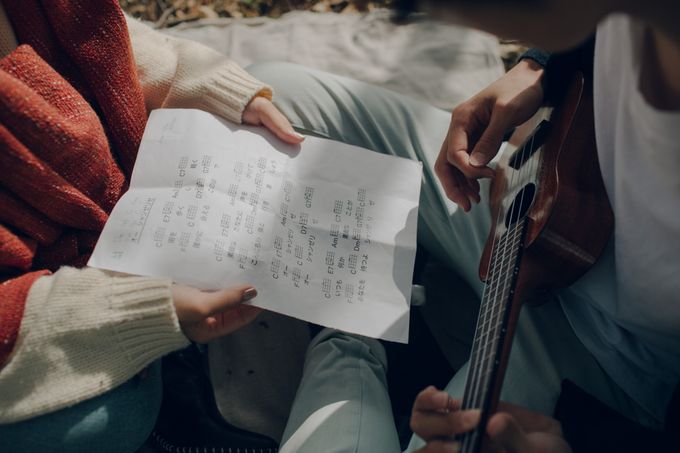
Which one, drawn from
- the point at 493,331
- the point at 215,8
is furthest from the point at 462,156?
the point at 215,8

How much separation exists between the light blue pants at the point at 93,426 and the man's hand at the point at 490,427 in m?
0.45

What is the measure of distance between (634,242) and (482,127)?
327 millimetres

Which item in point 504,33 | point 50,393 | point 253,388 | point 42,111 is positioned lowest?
point 253,388

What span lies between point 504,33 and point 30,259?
69 cm

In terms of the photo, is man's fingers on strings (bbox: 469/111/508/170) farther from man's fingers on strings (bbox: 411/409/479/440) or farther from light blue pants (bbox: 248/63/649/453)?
man's fingers on strings (bbox: 411/409/479/440)

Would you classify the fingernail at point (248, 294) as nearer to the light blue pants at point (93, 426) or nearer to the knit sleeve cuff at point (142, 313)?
the knit sleeve cuff at point (142, 313)

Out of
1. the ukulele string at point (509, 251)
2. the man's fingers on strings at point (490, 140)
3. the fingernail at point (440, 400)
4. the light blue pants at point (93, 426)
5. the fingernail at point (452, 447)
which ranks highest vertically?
the man's fingers on strings at point (490, 140)

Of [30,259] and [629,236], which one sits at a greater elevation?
[629,236]

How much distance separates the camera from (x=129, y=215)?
76 cm

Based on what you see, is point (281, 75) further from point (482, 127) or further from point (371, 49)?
point (371, 49)

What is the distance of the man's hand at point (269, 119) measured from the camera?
2.87 ft

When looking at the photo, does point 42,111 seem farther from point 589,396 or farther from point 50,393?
point 589,396

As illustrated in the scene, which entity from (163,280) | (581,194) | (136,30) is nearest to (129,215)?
(163,280)

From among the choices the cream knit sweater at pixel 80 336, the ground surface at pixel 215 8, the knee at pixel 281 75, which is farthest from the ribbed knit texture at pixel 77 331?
the ground surface at pixel 215 8
